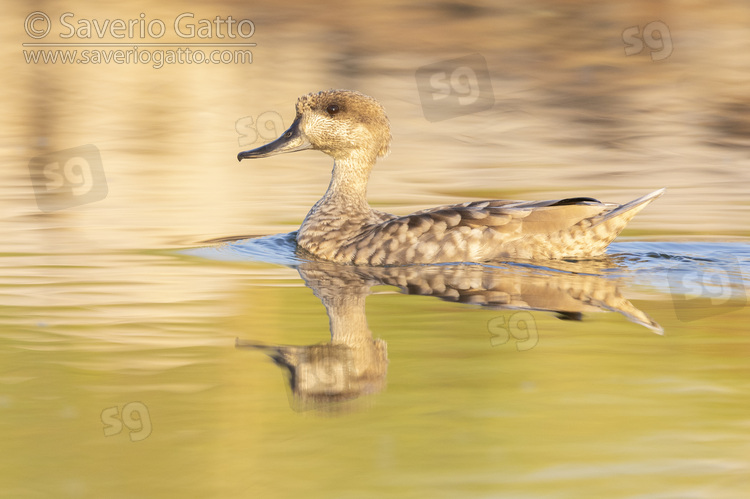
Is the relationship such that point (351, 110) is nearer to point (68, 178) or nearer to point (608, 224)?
point (608, 224)

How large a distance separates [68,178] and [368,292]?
6942 mm

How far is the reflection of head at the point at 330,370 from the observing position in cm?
569

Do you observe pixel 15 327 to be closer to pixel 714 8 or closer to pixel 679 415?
pixel 679 415

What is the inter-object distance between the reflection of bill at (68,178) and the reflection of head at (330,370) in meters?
5.99

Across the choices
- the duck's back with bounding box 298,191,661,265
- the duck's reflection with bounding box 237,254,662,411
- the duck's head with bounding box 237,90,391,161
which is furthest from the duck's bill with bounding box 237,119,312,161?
the duck's back with bounding box 298,191,661,265

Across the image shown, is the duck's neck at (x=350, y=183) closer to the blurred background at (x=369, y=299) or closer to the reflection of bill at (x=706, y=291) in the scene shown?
the blurred background at (x=369, y=299)

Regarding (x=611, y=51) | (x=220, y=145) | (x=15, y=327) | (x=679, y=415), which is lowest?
(x=679, y=415)

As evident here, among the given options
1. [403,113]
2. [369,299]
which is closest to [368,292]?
[369,299]

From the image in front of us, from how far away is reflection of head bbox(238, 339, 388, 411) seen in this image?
18.7ft

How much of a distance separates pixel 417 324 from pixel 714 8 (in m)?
22.0

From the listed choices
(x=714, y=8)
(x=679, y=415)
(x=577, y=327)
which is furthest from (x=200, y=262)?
(x=714, y=8)

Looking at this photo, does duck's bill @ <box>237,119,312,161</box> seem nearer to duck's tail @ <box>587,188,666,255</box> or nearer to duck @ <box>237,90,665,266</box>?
duck @ <box>237,90,665,266</box>

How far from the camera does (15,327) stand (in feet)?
23.1

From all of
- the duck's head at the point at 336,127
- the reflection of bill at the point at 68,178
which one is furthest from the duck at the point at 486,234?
the reflection of bill at the point at 68,178
